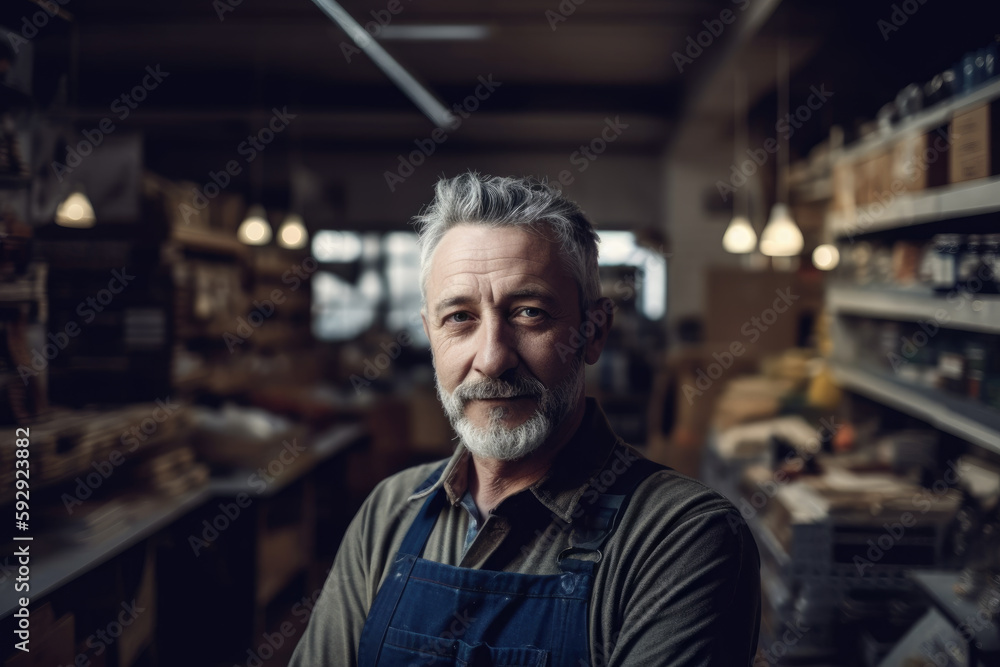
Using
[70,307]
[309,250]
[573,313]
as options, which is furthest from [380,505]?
[309,250]

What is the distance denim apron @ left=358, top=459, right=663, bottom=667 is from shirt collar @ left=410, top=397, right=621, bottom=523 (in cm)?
5

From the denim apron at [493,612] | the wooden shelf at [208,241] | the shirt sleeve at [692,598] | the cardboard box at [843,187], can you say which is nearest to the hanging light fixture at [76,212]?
the wooden shelf at [208,241]

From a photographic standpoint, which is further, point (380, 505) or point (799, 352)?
point (799, 352)

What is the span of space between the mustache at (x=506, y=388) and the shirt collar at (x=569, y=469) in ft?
0.55

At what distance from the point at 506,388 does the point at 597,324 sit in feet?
0.89

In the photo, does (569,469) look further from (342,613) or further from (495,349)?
(342,613)

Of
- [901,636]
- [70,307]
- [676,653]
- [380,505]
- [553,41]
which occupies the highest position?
[553,41]

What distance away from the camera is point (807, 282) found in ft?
18.0

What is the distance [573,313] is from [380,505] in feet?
1.97

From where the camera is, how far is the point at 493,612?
1.31 meters

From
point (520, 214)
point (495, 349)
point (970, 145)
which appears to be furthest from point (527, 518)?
point (970, 145)

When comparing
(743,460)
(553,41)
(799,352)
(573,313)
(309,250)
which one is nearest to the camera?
(573,313)

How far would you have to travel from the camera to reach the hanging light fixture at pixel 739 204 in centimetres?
577

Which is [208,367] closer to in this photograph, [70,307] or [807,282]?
[70,307]
